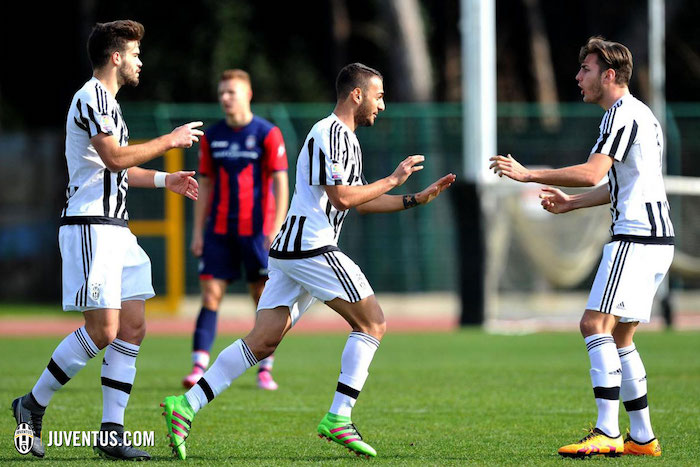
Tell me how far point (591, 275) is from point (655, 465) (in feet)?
44.1

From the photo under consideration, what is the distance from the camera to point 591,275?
63.4ft

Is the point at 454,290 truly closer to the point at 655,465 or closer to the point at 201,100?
the point at 201,100

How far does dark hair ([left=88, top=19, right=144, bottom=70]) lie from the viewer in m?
6.39

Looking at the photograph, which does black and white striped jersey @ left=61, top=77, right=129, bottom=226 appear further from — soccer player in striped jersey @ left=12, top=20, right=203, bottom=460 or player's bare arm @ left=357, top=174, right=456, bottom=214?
player's bare arm @ left=357, top=174, right=456, bottom=214

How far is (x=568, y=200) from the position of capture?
6.98 metres

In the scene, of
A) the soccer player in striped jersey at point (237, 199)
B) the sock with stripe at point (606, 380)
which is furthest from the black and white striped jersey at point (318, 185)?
the soccer player in striped jersey at point (237, 199)

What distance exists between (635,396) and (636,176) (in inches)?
49.9

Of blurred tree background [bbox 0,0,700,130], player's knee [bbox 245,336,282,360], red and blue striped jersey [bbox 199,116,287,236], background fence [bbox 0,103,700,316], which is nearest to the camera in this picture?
player's knee [bbox 245,336,282,360]

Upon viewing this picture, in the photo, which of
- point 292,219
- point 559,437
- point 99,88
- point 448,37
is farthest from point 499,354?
point 448,37

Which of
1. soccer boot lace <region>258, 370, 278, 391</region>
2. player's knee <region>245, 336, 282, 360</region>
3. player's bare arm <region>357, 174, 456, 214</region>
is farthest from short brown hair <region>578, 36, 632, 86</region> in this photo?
soccer boot lace <region>258, 370, 278, 391</region>

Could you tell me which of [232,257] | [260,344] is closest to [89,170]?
[260,344]

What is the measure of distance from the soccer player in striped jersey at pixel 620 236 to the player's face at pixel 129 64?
6.96 feet

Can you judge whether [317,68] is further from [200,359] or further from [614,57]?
[614,57]

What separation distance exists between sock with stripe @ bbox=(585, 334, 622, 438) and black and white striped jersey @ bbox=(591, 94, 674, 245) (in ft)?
2.06
